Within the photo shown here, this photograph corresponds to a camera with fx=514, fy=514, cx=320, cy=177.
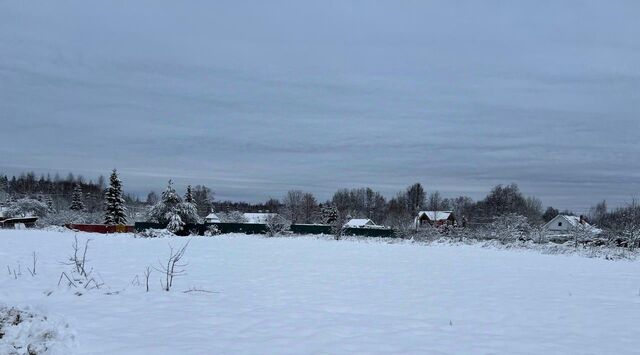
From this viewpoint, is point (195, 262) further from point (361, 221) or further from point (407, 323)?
point (361, 221)

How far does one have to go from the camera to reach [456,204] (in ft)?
391

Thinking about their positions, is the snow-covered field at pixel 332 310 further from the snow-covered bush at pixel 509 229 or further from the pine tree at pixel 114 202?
the pine tree at pixel 114 202

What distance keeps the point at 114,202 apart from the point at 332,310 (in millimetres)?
52277

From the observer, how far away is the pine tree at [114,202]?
181ft

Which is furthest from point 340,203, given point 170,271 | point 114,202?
point 170,271

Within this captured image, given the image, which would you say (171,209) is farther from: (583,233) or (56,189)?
(56,189)

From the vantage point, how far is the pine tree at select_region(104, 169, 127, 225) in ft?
181

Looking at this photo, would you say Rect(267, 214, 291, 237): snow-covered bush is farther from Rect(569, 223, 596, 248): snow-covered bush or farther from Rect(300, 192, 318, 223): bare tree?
Rect(300, 192, 318, 223): bare tree

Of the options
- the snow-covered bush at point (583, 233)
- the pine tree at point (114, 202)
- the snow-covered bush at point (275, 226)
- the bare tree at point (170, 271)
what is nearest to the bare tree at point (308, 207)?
the pine tree at point (114, 202)

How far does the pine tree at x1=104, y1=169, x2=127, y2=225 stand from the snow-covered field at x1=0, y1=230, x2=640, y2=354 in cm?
4214

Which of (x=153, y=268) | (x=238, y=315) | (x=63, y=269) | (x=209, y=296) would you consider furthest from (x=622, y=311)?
(x=63, y=269)

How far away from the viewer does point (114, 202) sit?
55875mm

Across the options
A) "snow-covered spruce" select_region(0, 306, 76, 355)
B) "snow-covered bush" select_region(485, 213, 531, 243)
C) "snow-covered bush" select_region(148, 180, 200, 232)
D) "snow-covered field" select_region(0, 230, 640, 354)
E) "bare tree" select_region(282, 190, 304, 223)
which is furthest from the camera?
"bare tree" select_region(282, 190, 304, 223)

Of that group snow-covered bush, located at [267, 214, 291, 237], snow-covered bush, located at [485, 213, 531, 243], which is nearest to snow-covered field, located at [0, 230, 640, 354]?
snow-covered bush, located at [485, 213, 531, 243]
